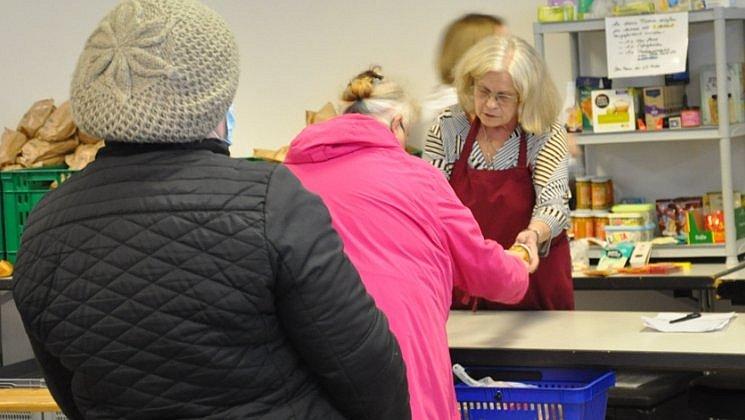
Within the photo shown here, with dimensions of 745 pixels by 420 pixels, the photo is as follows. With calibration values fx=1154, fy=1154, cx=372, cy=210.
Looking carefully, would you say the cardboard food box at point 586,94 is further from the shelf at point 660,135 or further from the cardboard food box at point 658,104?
the cardboard food box at point 658,104

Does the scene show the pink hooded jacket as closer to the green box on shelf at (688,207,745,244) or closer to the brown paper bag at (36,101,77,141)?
the green box on shelf at (688,207,745,244)

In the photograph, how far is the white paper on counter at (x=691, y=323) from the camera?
3242 mm

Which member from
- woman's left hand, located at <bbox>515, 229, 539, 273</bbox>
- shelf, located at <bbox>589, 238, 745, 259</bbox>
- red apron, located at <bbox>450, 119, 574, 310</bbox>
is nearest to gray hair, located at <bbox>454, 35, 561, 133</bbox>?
red apron, located at <bbox>450, 119, 574, 310</bbox>

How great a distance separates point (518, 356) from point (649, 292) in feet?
8.90

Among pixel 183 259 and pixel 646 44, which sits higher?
pixel 646 44

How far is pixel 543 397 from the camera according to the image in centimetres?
308

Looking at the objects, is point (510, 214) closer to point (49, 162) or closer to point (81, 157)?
point (81, 157)

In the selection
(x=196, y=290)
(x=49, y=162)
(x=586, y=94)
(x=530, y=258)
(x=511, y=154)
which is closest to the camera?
(x=196, y=290)

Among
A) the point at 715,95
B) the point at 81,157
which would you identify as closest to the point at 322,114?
the point at 81,157

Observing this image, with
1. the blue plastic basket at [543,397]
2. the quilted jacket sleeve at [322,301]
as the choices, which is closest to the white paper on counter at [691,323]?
the blue plastic basket at [543,397]

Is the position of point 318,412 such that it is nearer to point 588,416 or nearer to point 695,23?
point 588,416

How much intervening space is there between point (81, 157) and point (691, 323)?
3.79m

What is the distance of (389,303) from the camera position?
2.56m

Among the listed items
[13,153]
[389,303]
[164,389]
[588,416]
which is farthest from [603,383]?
[13,153]
